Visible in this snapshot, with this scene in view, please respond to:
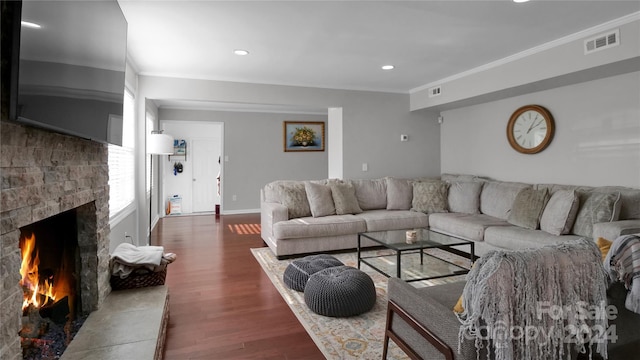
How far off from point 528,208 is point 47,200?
4.05 meters

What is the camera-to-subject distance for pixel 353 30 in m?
3.09

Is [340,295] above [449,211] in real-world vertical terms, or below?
below

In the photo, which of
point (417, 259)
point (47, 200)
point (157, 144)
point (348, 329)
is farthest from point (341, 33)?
point (157, 144)

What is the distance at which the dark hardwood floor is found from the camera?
7.34ft

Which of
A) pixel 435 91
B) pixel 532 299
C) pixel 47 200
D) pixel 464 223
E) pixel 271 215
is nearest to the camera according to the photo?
pixel 532 299

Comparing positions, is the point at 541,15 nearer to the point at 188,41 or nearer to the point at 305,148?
the point at 188,41

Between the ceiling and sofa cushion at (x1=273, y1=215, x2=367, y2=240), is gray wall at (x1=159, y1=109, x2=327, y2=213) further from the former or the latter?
sofa cushion at (x1=273, y1=215, x2=367, y2=240)

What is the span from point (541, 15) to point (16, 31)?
328cm

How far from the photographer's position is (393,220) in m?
4.60

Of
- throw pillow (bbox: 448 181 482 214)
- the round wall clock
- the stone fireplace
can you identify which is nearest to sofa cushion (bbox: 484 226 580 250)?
throw pillow (bbox: 448 181 482 214)

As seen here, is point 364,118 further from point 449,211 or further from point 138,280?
point 138,280

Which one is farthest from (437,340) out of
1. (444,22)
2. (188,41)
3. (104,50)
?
(188,41)

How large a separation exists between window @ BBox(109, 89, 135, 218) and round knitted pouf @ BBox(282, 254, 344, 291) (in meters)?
1.76

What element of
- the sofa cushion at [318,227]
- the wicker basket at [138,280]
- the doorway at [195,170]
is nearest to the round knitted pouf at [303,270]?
the sofa cushion at [318,227]
